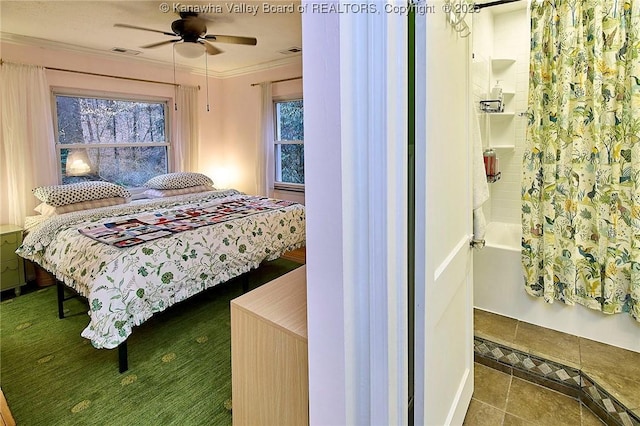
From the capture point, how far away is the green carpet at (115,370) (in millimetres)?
1812

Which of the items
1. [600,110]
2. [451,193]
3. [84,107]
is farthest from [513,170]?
[84,107]

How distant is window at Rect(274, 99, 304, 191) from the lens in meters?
4.77

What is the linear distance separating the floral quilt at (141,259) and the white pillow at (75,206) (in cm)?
26

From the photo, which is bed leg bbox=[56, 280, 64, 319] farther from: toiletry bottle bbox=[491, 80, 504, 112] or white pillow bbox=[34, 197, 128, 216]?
toiletry bottle bbox=[491, 80, 504, 112]

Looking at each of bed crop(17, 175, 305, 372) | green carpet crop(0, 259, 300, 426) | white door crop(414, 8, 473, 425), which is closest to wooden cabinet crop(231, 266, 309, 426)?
white door crop(414, 8, 473, 425)

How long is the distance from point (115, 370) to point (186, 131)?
325 cm

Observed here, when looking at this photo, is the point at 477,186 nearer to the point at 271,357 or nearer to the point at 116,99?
the point at 271,357

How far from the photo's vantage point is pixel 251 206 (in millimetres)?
3527

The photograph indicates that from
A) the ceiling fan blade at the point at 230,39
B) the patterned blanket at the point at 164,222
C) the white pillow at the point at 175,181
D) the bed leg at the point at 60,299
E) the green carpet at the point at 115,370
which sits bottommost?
the green carpet at the point at 115,370

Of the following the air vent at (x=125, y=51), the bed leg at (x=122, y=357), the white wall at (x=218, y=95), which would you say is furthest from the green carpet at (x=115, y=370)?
the air vent at (x=125, y=51)

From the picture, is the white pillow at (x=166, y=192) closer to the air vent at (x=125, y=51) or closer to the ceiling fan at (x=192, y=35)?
the air vent at (x=125, y=51)

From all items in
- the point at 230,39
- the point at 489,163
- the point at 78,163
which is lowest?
the point at 489,163

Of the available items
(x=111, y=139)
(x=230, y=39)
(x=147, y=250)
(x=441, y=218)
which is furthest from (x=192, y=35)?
(x=441, y=218)

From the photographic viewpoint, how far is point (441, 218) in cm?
116
